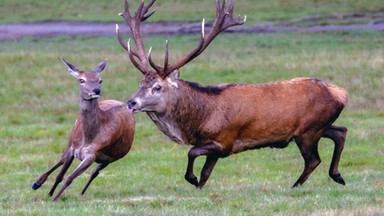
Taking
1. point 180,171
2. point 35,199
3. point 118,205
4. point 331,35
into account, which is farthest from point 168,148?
point 331,35

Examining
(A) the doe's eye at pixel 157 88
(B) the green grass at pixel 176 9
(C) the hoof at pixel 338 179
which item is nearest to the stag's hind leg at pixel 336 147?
(C) the hoof at pixel 338 179

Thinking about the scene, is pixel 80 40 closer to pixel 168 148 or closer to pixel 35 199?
pixel 168 148

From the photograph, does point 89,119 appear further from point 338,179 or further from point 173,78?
point 338,179

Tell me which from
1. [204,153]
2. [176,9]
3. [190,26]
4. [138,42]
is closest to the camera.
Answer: [204,153]

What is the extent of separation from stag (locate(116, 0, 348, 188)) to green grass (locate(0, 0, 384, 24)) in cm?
2677

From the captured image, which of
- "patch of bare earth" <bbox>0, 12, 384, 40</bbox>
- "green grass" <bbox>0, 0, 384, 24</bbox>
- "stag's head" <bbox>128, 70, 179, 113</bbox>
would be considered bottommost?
"green grass" <bbox>0, 0, 384, 24</bbox>

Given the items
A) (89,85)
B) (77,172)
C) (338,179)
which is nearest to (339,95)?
(338,179)

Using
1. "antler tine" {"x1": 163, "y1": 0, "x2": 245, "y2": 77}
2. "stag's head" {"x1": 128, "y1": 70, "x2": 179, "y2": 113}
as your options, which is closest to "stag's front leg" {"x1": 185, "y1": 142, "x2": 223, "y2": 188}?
"stag's head" {"x1": 128, "y1": 70, "x2": 179, "y2": 113}

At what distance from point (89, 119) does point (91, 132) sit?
0.17 m

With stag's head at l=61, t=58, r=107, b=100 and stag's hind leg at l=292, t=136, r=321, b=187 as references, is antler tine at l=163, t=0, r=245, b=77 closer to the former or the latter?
stag's head at l=61, t=58, r=107, b=100

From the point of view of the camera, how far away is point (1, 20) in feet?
142

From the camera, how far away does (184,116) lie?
13.3 metres

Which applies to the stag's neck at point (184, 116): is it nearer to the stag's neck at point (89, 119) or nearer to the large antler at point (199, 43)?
the large antler at point (199, 43)

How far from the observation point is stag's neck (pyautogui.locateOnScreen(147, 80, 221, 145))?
1323 centimetres
